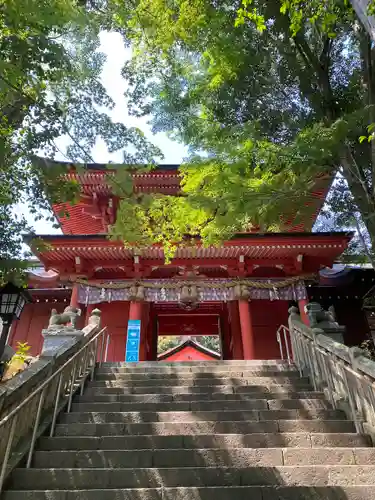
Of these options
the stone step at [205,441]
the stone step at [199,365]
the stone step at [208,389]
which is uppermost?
the stone step at [199,365]

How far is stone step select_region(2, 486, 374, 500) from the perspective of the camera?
336cm

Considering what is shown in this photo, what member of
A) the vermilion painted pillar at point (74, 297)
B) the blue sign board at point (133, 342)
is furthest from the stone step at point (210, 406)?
the vermilion painted pillar at point (74, 297)

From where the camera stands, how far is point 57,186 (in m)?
4.95

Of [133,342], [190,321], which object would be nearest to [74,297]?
[133,342]

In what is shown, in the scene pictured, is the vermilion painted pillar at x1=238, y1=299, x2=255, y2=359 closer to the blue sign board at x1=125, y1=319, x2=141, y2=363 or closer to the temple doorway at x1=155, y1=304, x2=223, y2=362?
the blue sign board at x1=125, y1=319, x2=141, y2=363

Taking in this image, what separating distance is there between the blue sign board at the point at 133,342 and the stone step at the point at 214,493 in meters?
6.49

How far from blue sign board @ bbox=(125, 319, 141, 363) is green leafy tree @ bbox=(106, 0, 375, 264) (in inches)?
115

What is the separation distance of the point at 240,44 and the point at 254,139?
3059 mm

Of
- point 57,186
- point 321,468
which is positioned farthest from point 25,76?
point 321,468

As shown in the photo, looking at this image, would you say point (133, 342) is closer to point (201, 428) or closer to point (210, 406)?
point (210, 406)

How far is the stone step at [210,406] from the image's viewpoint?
550 cm

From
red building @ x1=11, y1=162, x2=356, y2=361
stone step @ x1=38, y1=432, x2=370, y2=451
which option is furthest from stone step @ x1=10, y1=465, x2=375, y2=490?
red building @ x1=11, y1=162, x2=356, y2=361

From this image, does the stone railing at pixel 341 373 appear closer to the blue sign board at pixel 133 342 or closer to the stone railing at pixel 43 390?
the stone railing at pixel 43 390

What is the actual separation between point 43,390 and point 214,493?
224cm
